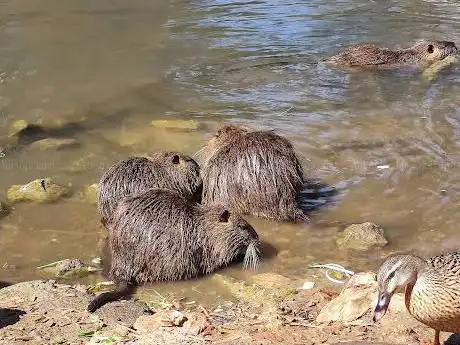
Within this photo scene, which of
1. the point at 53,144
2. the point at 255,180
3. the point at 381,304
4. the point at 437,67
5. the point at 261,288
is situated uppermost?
the point at 381,304

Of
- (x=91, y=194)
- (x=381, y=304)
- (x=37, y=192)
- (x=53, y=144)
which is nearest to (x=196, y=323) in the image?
(x=381, y=304)

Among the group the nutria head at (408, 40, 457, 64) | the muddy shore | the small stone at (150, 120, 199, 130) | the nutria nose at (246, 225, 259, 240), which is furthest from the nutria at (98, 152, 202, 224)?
the nutria head at (408, 40, 457, 64)

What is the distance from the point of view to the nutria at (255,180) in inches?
207

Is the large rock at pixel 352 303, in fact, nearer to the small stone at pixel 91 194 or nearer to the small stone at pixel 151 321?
the small stone at pixel 151 321

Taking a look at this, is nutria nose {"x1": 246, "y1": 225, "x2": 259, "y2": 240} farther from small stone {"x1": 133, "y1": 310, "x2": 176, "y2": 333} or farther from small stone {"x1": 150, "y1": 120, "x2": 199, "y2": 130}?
small stone {"x1": 150, "y1": 120, "x2": 199, "y2": 130}

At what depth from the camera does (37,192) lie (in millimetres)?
5727

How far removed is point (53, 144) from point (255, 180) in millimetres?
2528

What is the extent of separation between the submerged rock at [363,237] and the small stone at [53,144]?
3.13m

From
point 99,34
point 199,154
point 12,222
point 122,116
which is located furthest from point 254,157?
point 99,34

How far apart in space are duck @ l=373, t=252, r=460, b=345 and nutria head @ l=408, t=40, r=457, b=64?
22.5 ft

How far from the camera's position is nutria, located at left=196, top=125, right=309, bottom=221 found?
527 centimetres

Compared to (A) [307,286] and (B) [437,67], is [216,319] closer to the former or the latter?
(A) [307,286]

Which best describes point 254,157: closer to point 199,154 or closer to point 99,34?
point 199,154

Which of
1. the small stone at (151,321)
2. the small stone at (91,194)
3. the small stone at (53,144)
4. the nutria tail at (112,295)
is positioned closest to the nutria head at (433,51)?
the small stone at (53,144)
